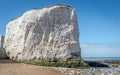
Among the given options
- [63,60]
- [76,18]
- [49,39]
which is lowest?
[63,60]

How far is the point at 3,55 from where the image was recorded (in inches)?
1695

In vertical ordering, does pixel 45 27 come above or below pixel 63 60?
above

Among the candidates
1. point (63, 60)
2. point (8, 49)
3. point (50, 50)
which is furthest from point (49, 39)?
point (8, 49)

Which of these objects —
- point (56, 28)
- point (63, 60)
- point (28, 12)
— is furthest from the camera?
point (28, 12)

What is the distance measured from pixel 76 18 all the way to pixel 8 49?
1255 cm

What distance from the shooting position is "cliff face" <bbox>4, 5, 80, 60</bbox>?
34.4 metres

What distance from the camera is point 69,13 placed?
36750 mm

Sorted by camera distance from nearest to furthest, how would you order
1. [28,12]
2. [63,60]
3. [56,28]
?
[63,60]
[56,28]
[28,12]

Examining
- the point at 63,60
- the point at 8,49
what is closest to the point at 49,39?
the point at 63,60

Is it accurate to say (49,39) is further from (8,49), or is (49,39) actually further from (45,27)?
(8,49)

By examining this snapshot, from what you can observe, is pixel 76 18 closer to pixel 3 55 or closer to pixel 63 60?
pixel 63 60

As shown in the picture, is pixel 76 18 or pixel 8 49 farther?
pixel 8 49

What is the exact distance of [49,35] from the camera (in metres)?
35.5

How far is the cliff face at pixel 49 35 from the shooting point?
34.4 m
